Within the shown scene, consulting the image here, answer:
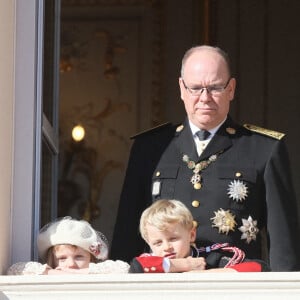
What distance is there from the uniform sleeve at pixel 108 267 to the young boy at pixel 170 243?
4cm

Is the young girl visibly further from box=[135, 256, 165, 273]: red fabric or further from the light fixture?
the light fixture

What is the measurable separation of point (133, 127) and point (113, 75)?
0.92 feet

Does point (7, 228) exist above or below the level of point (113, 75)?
below

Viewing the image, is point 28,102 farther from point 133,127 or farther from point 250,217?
point 133,127

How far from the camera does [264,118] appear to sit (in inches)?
317

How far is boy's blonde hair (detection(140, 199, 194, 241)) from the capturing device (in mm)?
4594

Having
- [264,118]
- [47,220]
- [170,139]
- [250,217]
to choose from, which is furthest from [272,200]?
[264,118]

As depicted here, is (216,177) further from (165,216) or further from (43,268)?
(43,268)

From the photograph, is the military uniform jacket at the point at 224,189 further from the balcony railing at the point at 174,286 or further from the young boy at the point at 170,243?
the balcony railing at the point at 174,286

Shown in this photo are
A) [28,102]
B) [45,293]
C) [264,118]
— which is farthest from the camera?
[264,118]

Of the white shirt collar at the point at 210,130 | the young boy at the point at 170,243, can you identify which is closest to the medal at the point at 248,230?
the young boy at the point at 170,243

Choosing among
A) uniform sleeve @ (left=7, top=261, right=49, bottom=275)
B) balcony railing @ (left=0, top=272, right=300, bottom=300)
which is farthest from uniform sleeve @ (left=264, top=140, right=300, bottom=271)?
uniform sleeve @ (left=7, top=261, right=49, bottom=275)

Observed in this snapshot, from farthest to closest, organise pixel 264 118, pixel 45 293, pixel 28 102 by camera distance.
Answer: pixel 264 118 < pixel 28 102 < pixel 45 293

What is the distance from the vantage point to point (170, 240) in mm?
4613
